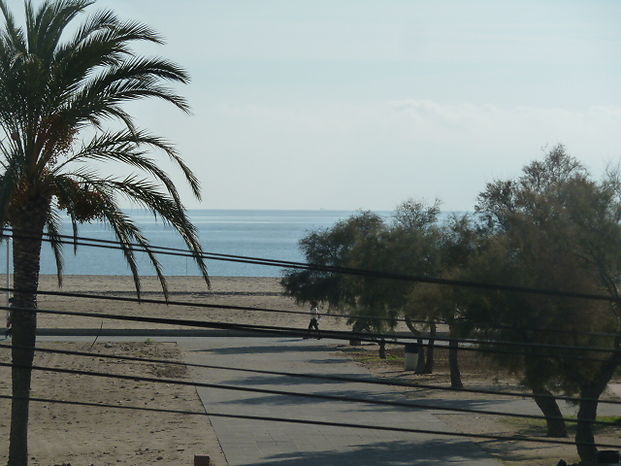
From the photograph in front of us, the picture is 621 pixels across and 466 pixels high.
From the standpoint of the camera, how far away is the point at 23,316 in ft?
49.4

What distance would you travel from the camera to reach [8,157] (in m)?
14.6

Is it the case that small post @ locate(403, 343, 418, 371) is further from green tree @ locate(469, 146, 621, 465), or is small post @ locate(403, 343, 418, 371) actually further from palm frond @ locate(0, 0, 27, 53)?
palm frond @ locate(0, 0, 27, 53)

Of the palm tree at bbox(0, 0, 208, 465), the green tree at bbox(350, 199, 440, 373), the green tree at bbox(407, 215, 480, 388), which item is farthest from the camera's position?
the green tree at bbox(350, 199, 440, 373)

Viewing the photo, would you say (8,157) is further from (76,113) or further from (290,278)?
(290,278)

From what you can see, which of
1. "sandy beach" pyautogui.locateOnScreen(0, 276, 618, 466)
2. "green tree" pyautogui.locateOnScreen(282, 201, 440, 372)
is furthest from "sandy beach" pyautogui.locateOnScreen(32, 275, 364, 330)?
"sandy beach" pyautogui.locateOnScreen(0, 276, 618, 466)

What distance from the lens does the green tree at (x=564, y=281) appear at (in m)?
19.7

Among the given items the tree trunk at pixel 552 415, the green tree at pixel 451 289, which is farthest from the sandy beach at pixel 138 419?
the green tree at pixel 451 289

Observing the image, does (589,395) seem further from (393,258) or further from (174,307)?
(174,307)

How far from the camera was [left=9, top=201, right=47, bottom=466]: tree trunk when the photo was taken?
591 inches

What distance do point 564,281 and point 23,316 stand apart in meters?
11.0

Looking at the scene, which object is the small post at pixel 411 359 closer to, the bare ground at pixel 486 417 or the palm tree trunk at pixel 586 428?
the bare ground at pixel 486 417

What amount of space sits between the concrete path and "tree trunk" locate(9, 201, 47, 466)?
18.7ft

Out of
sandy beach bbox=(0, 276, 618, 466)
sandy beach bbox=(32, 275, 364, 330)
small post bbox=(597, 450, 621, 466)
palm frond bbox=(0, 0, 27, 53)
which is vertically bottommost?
sandy beach bbox=(0, 276, 618, 466)

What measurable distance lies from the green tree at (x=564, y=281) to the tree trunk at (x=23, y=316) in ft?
31.9
